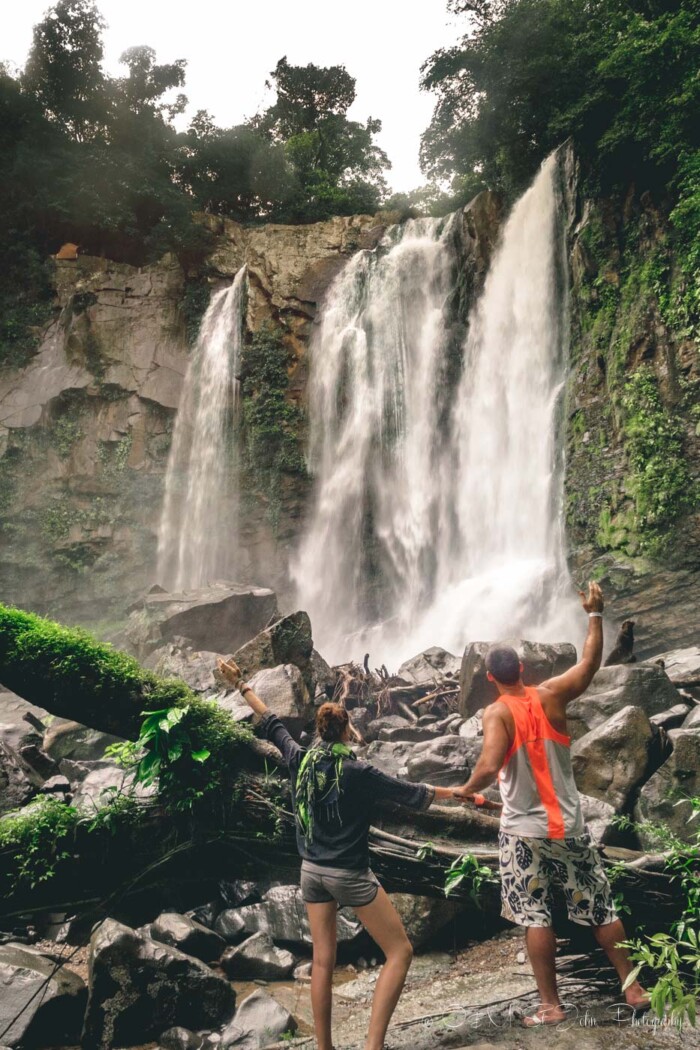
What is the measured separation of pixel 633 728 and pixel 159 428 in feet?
60.5

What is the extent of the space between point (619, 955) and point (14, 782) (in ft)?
15.0

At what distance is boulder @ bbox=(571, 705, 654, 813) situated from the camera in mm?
4641

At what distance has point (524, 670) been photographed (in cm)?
777

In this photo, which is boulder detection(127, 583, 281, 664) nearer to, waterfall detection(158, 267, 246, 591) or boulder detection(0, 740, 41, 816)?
waterfall detection(158, 267, 246, 591)

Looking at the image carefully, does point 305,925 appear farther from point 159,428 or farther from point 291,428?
point 159,428

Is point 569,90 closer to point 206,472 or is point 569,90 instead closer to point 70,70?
point 206,472

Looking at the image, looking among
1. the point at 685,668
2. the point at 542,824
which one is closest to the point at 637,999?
the point at 542,824

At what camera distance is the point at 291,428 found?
761 inches

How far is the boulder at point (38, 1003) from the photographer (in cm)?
332

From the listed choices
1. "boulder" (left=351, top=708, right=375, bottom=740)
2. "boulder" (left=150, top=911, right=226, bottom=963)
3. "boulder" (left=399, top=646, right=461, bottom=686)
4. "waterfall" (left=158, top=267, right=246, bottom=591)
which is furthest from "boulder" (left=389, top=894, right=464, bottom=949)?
"waterfall" (left=158, top=267, right=246, bottom=591)

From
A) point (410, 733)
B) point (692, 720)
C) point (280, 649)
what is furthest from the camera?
point (280, 649)

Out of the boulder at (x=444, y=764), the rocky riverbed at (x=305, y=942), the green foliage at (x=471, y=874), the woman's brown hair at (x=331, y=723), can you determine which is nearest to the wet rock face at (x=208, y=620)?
the rocky riverbed at (x=305, y=942)

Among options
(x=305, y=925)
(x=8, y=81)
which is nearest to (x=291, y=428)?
(x=8, y=81)

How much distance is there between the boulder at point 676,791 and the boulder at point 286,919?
204 cm
